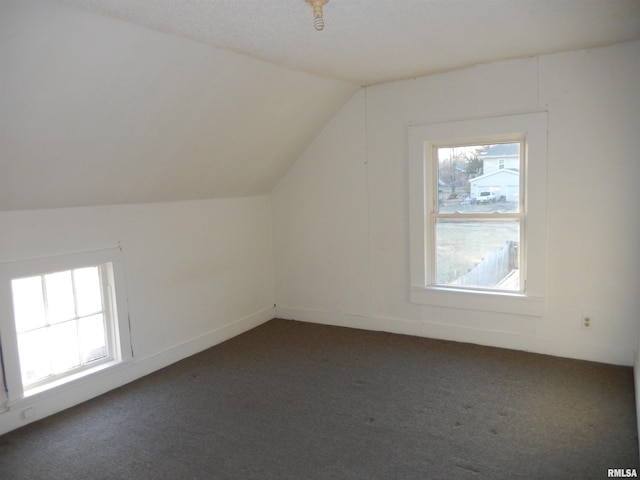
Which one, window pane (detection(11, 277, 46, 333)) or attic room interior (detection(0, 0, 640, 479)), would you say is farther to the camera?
→ window pane (detection(11, 277, 46, 333))

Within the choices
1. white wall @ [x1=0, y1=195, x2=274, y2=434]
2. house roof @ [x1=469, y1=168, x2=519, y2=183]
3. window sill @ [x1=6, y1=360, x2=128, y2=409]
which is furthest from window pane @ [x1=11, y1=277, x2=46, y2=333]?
house roof @ [x1=469, y1=168, x2=519, y2=183]

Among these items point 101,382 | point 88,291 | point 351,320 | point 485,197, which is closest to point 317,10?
point 485,197

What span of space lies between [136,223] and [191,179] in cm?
60

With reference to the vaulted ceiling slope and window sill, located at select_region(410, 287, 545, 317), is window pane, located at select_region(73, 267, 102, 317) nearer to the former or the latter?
the vaulted ceiling slope

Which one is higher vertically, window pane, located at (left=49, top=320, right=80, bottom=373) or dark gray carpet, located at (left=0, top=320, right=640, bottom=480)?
window pane, located at (left=49, top=320, right=80, bottom=373)

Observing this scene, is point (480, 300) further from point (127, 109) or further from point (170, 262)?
point (127, 109)

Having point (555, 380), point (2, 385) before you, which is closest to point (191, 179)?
point (2, 385)

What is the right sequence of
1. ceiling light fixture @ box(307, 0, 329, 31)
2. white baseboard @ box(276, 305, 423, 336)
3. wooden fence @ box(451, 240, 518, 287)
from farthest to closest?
white baseboard @ box(276, 305, 423, 336)
wooden fence @ box(451, 240, 518, 287)
ceiling light fixture @ box(307, 0, 329, 31)

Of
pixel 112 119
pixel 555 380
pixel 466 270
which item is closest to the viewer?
pixel 112 119

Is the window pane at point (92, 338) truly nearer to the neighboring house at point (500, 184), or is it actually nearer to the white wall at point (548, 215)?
the white wall at point (548, 215)

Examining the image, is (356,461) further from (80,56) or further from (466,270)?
(80,56)

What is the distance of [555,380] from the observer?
3469 mm

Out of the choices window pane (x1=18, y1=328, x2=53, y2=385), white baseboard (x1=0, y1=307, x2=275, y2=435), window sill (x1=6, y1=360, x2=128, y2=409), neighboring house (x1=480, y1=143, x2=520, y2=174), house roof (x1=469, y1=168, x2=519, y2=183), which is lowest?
white baseboard (x1=0, y1=307, x2=275, y2=435)

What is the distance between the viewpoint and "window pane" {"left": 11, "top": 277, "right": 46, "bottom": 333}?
321cm
